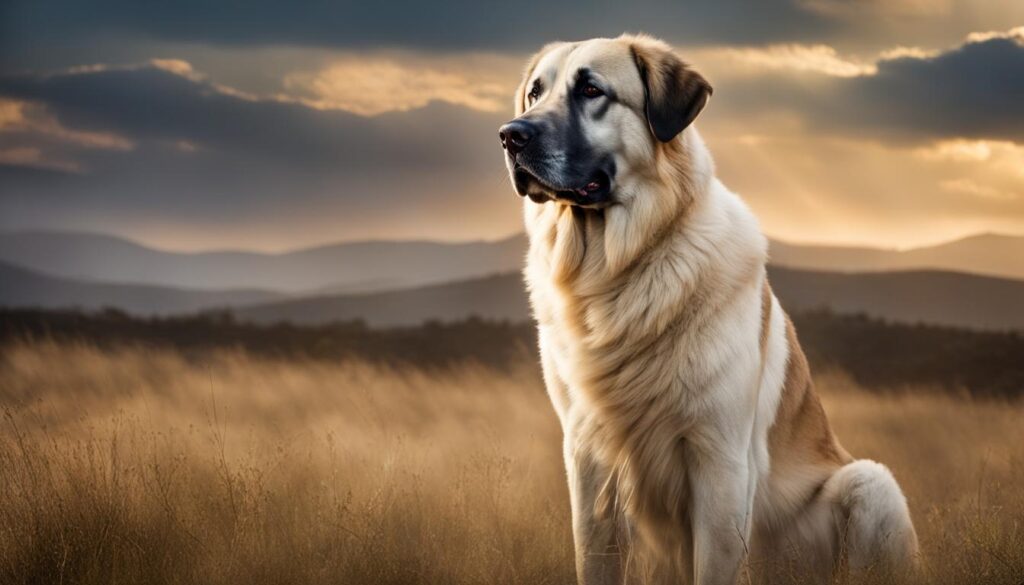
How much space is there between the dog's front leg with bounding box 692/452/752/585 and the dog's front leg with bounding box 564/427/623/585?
40 cm

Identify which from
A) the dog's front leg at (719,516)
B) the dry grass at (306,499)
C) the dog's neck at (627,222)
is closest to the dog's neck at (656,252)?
the dog's neck at (627,222)

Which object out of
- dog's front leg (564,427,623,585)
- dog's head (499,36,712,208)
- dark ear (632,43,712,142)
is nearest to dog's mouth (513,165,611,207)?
dog's head (499,36,712,208)

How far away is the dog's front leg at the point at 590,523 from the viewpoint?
4.45 meters

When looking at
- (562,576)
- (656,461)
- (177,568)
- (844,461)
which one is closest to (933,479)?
(844,461)

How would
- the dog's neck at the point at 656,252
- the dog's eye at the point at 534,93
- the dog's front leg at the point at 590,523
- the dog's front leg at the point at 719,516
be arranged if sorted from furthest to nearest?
the dog's eye at the point at 534,93 < the dog's front leg at the point at 590,523 < the dog's neck at the point at 656,252 < the dog's front leg at the point at 719,516

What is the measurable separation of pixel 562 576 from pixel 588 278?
157 centimetres

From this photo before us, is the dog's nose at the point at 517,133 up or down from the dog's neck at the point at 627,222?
up

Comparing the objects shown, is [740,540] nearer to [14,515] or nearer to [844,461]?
[844,461]

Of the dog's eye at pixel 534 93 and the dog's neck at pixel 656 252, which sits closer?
the dog's neck at pixel 656 252

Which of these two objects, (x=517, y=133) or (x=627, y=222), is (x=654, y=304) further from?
(x=517, y=133)

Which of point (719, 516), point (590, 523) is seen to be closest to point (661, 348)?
point (719, 516)

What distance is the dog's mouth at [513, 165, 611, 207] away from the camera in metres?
4.33

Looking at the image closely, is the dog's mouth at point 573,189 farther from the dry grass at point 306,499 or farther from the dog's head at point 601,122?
the dry grass at point 306,499

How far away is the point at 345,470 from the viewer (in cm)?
597
